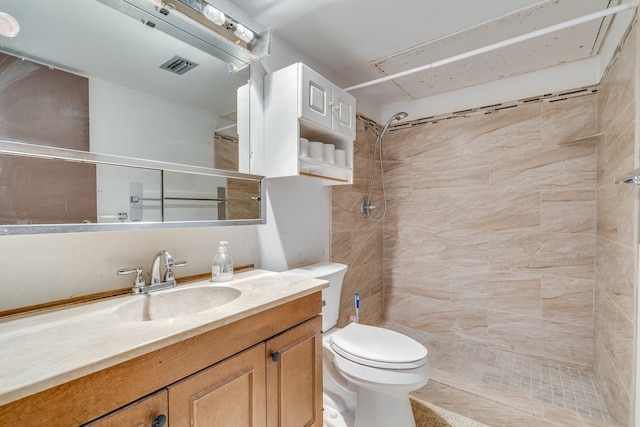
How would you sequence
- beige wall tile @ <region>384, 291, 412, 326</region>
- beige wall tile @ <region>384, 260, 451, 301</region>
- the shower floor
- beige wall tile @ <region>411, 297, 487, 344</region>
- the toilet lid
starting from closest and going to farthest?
the toilet lid
the shower floor
beige wall tile @ <region>411, 297, 487, 344</region>
beige wall tile @ <region>384, 260, 451, 301</region>
beige wall tile @ <region>384, 291, 412, 326</region>

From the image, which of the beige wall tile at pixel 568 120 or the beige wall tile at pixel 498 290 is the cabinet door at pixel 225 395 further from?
the beige wall tile at pixel 568 120

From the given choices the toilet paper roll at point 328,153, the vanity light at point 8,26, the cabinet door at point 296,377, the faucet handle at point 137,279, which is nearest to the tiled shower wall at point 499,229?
the toilet paper roll at point 328,153

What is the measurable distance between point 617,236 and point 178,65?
229 centimetres

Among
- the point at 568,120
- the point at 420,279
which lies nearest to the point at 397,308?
the point at 420,279

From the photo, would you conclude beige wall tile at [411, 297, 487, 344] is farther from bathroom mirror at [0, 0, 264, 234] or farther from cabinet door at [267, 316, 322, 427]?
bathroom mirror at [0, 0, 264, 234]

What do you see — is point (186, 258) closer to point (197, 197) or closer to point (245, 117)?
point (197, 197)

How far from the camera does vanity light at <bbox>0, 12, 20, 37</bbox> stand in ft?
2.64

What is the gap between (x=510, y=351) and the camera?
213 cm

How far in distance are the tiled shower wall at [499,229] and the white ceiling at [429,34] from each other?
1.23 ft

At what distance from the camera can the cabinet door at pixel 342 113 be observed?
1.63 m

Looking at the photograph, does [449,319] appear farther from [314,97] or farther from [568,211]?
[314,97]

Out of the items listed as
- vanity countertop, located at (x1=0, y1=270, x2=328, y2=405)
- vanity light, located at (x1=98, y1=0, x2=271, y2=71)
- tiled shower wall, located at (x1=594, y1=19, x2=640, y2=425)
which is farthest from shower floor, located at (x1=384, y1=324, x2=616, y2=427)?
vanity light, located at (x1=98, y1=0, x2=271, y2=71)

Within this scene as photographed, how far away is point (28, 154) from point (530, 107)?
279 cm

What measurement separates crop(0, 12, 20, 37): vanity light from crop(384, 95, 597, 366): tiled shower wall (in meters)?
2.41
